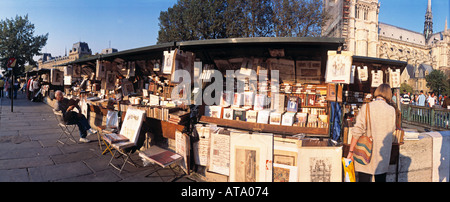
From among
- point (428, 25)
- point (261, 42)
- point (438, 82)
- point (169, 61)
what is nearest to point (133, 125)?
point (169, 61)

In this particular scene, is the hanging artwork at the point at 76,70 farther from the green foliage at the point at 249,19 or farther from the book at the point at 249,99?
the green foliage at the point at 249,19

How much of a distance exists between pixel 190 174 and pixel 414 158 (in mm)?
3929

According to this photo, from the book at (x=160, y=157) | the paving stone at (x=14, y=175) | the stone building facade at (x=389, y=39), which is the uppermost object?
the stone building facade at (x=389, y=39)

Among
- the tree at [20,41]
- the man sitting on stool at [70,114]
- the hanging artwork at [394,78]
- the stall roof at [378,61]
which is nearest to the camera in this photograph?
the stall roof at [378,61]

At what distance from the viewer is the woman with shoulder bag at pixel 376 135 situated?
2979mm

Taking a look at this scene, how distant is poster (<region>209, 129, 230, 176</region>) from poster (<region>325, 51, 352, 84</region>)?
1960mm

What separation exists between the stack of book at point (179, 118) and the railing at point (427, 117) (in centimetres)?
1242

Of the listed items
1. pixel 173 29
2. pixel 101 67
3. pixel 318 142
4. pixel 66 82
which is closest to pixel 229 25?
pixel 173 29

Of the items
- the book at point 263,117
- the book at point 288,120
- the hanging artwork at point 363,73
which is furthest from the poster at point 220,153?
the hanging artwork at point 363,73

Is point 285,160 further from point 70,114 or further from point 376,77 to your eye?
point 70,114

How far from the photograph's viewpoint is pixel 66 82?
11.9m

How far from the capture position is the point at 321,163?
337 centimetres

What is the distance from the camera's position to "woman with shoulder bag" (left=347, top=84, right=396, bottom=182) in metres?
2.98
